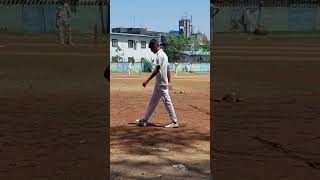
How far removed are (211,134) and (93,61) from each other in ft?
84.5

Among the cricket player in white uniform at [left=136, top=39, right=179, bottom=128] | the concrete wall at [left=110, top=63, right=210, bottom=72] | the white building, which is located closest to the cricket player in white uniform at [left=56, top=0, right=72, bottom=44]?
the concrete wall at [left=110, top=63, right=210, bottom=72]

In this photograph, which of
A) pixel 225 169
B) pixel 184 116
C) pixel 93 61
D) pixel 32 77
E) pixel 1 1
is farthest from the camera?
pixel 93 61

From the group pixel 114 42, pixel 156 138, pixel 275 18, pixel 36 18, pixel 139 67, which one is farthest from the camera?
pixel 114 42

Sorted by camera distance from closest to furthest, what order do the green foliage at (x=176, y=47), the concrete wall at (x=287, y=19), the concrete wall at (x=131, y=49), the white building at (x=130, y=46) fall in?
1. the concrete wall at (x=287, y=19)
2. the green foliage at (x=176, y=47)
3. the white building at (x=130, y=46)
4. the concrete wall at (x=131, y=49)

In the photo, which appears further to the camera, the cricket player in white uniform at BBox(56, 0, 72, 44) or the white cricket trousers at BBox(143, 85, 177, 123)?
the cricket player in white uniform at BBox(56, 0, 72, 44)

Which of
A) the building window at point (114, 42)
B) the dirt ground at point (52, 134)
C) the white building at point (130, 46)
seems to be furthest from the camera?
the white building at point (130, 46)

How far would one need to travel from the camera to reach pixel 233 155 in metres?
6.18

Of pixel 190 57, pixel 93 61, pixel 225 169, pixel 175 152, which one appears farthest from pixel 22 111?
pixel 190 57

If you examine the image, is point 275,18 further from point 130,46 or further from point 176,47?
point 176,47

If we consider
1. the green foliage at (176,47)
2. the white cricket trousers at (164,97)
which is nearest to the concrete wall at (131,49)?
the green foliage at (176,47)

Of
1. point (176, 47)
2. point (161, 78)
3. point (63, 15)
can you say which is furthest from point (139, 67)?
point (161, 78)

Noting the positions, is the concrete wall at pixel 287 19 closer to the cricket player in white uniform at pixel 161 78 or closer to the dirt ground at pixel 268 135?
the dirt ground at pixel 268 135

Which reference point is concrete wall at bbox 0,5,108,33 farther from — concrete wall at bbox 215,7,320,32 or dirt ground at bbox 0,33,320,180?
dirt ground at bbox 0,33,320,180

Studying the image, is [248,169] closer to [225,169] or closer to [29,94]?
[225,169]
